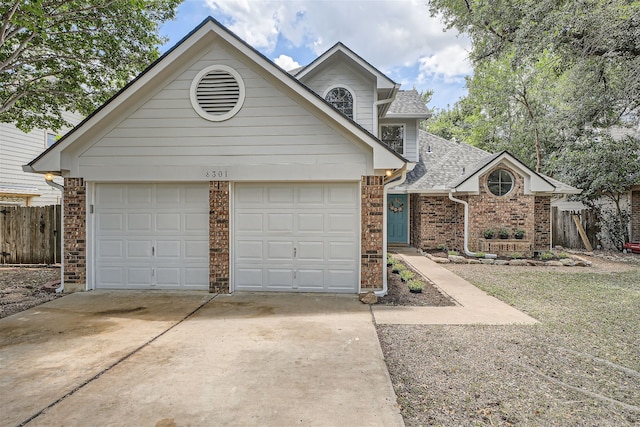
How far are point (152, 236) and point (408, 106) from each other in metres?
10.9

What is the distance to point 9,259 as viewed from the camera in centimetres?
1031

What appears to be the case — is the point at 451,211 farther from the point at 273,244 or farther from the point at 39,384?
the point at 39,384

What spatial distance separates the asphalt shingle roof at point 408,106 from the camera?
42.8 feet

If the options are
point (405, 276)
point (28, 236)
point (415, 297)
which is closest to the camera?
point (415, 297)

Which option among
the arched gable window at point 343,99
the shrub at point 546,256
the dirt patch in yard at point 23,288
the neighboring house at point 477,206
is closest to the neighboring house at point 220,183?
the dirt patch in yard at point 23,288

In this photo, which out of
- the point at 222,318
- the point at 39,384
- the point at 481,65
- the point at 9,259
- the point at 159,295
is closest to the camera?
the point at 39,384

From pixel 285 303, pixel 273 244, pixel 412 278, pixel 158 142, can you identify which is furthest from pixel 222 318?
pixel 412 278

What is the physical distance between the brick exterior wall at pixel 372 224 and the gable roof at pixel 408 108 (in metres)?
7.35

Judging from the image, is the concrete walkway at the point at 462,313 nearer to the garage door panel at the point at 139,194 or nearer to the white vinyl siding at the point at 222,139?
the white vinyl siding at the point at 222,139

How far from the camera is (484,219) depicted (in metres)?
12.0

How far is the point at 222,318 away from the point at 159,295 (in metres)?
2.21

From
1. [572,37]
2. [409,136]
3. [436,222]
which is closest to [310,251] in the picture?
[436,222]

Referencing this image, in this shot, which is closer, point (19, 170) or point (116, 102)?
point (116, 102)

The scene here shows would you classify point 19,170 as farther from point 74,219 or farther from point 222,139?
point 222,139
